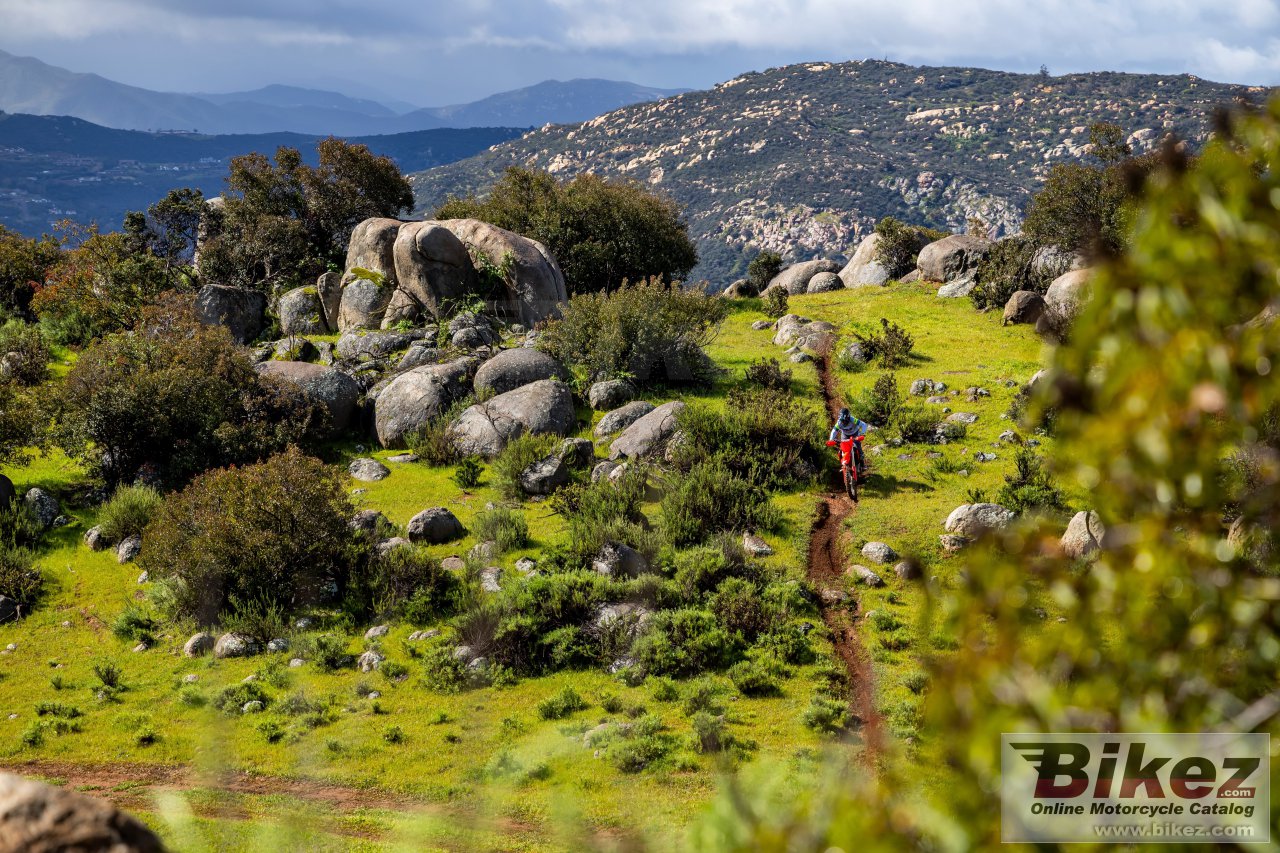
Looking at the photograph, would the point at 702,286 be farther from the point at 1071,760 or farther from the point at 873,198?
the point at 873,198

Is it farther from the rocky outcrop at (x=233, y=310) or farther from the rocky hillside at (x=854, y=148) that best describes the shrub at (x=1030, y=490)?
the rocky hillside at (x=854, y=148)

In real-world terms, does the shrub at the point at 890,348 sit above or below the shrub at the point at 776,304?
below

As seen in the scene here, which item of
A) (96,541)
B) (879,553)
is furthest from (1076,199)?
(96,541)

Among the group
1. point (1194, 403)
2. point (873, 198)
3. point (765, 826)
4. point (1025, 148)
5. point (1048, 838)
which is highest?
point (1025, 148)

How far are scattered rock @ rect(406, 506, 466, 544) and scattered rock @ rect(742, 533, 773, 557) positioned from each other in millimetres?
6518

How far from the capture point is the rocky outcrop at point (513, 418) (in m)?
23.5

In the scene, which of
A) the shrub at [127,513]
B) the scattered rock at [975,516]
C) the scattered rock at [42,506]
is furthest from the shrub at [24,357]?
the scattered rock at [975,516]

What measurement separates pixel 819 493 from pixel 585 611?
311 inches

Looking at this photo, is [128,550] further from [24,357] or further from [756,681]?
[24,357]

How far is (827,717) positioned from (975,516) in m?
6.95

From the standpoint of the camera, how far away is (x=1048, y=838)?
2359mm

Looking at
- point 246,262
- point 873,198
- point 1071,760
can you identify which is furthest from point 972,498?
point 873,198

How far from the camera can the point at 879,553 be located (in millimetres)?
16359

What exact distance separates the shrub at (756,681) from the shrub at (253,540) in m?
8.50
